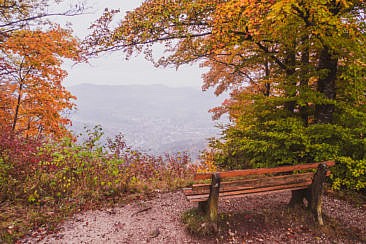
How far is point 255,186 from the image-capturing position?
4020 millimetres

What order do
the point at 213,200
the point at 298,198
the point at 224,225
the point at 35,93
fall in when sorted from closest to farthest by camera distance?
the point at 213,200, the point at 224,225, the point at 298,198, the point at 35,93

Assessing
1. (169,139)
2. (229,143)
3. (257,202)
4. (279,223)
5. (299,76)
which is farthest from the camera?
(169,139)

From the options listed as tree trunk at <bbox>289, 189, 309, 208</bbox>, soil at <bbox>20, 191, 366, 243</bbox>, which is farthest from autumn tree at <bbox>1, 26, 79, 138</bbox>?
tree trunk at <bbox>289, 189, 309, 208</bbox>

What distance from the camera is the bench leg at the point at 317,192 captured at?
418cm

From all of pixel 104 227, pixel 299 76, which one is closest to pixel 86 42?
pixel 104 227

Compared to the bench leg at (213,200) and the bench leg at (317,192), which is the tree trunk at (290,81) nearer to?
the bench leg at (317,192)

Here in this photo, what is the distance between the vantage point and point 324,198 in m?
5.71

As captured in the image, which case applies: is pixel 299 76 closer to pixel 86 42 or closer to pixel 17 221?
pixel 86 42

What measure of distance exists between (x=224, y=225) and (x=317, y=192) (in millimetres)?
1863

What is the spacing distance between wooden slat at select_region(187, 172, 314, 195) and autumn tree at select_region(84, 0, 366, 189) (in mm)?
719

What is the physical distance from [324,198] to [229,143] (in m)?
2.71

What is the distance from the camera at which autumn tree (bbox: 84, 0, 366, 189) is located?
4348 mm

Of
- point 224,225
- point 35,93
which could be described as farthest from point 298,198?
point 35,93

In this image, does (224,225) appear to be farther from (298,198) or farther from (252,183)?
(298,198)
